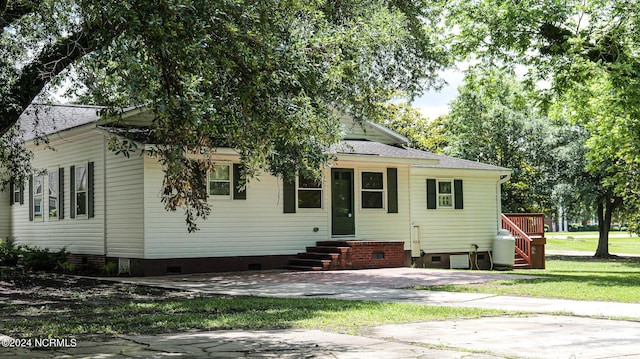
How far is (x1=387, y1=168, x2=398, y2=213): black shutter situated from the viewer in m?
21.8

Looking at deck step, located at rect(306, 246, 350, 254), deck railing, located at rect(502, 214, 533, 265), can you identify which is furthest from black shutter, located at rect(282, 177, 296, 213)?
deck railing, located at rect(502, 214, 533, 265)

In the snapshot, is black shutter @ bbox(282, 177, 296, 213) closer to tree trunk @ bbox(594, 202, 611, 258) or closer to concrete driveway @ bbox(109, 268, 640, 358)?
concrete driveway @ bbox(109, 268, 640, 358)

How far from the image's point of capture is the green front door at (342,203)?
2098 cm

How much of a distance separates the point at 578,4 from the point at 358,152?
722cm

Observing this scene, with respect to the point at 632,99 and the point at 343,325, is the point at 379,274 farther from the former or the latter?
the point at 343,325

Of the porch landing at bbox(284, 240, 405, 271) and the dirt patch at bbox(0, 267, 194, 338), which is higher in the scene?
the porch landing at bbox(284, 240, 405, 271)

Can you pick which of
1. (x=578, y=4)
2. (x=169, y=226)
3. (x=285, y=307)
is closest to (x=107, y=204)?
(x=169, y=226)

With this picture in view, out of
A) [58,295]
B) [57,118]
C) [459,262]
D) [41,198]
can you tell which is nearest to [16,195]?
[41,198]

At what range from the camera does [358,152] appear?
2112 cm

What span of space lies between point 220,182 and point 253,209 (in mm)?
1203

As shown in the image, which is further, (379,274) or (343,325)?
(379,274)

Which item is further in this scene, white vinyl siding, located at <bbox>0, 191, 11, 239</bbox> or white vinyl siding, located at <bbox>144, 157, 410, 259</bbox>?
white vinyl siding, located at <bbox>0, 191, 11, 239</bbox>

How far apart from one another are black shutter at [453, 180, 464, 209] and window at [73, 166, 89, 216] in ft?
38.8

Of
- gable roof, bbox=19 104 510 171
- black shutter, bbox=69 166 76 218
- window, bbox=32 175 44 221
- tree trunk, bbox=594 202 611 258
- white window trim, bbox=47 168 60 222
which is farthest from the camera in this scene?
tree trunk, bbox=594 202 611 258
